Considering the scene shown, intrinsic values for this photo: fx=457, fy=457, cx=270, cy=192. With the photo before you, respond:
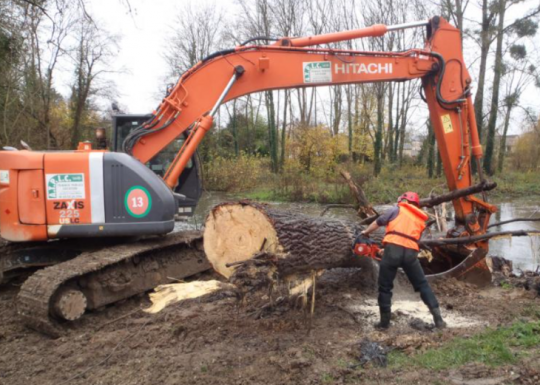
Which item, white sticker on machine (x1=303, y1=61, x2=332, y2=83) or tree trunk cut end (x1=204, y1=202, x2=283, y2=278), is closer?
tree trunk cut end (x1=204, y1=202, x2=283, y2=278)

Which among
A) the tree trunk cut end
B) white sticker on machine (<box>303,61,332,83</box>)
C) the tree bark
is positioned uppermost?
the tree bark

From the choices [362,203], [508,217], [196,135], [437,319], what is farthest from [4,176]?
[508,217]

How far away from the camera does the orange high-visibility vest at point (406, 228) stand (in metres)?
4.47

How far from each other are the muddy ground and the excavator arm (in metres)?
1.58

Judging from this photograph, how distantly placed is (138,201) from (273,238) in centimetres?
184

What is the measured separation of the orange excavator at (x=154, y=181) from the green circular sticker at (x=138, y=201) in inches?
0.5

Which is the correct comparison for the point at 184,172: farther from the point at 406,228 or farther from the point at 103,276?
the point at 406,228

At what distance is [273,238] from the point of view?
14.2 ft

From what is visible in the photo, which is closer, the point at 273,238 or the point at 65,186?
the point at 273,238

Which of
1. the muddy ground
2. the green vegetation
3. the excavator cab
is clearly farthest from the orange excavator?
the green vegetation

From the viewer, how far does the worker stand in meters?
4.47

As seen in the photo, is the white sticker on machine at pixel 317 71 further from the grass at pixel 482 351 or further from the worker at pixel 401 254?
the grass at pixel 482 351

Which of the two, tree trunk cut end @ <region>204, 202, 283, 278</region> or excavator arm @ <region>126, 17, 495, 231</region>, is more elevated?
excavator arm @ <region>126, 17, 495, 231</region>

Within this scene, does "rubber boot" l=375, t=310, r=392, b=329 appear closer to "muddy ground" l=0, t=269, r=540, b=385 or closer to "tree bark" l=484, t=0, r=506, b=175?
"muddy ground" l=0, t=269, r=540, b=385
